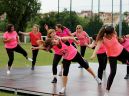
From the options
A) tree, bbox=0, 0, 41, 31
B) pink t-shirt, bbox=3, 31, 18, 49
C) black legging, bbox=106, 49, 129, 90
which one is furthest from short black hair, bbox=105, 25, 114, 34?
tree, bbox=0, 0, 41, 31

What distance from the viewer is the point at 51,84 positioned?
40.8ft

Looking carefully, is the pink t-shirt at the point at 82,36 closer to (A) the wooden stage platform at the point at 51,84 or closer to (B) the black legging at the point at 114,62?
(A) the wooden stage platform at the point at 51,84

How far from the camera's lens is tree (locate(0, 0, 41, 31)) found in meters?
51.3

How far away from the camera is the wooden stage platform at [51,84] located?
35.9 ft

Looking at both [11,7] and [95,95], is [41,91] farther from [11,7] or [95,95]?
[11,7]

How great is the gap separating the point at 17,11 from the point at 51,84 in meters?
39.7

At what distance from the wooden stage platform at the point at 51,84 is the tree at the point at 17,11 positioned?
35944 mm

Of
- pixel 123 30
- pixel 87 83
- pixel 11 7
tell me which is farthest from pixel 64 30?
pixel 11 7

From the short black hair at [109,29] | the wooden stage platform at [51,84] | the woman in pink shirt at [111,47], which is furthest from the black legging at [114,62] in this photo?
the short black hair at [109,29]

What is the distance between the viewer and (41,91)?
11.0 meters

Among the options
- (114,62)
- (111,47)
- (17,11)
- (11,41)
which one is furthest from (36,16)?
(114,62)

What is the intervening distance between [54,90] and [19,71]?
5095 mm

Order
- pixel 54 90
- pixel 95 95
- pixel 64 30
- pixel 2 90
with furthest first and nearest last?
1. pixel 64 30
2. pixel 2 90
3. pixel 54 90
4. pixel 95 95

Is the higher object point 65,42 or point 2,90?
point 65,42
